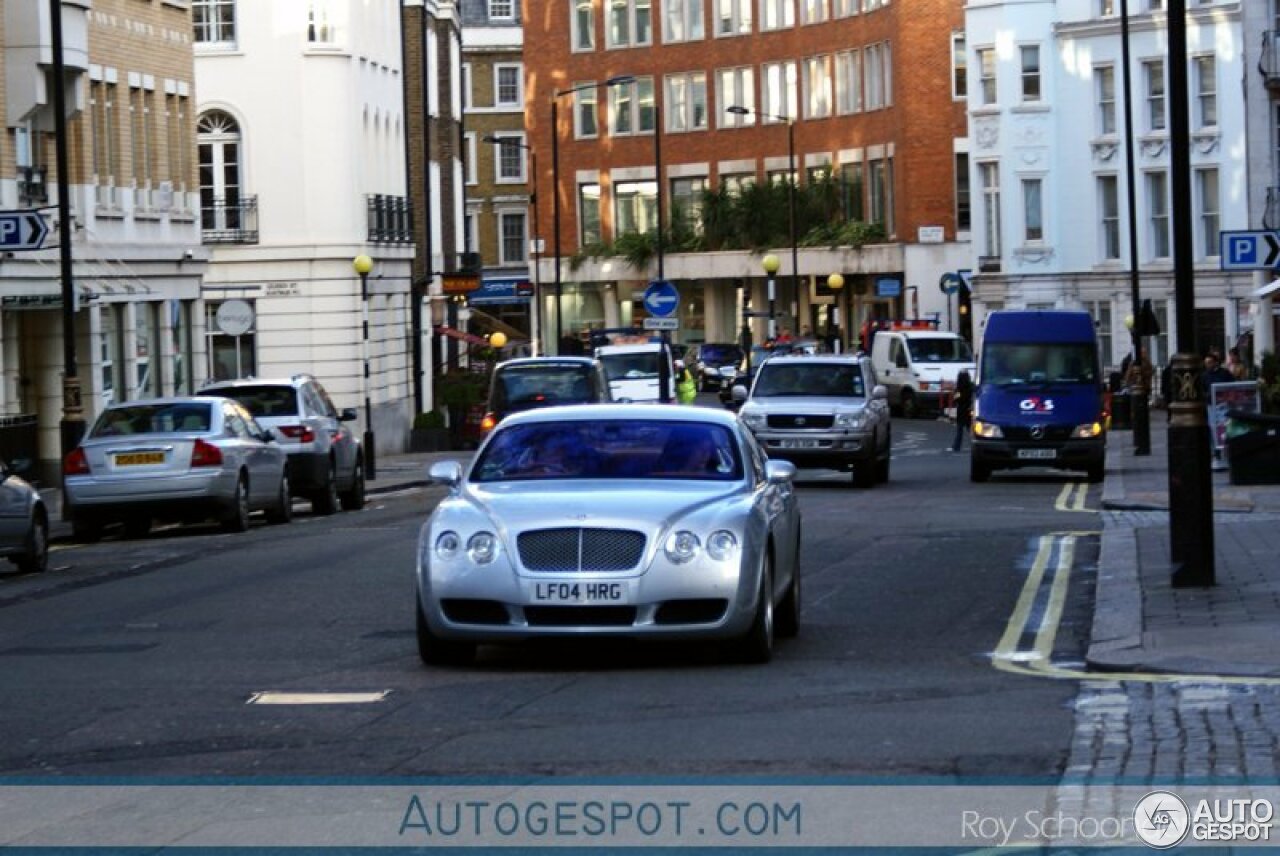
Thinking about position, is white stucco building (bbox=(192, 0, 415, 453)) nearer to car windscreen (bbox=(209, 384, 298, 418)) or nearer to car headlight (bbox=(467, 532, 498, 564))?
car windscreen (bbox=(209, 384, 298, 418))

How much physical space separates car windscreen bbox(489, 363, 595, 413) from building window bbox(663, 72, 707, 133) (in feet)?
232

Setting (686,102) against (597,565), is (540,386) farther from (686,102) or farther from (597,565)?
(686,102)

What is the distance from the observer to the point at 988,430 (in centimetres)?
4050

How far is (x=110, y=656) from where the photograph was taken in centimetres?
1648

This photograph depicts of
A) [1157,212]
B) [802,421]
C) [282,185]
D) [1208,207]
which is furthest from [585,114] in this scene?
[802,421]

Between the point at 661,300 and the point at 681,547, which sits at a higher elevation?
the point at 661,300

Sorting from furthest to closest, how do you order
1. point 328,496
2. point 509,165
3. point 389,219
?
1. point 509,165
2. point 389,219
3. point 328,496

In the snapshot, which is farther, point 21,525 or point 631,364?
point 631,364

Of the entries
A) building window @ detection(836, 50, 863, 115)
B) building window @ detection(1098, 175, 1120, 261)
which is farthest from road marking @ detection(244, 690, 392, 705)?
building window @ detection(836, 50, 863, 115)

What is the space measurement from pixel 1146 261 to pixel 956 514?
5056 cm

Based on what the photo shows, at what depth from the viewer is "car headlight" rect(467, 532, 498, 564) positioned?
48.4 ft

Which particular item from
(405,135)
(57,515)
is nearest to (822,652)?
(57,515)

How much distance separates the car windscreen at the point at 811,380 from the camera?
40.4 meters

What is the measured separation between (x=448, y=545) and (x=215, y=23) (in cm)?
5042
